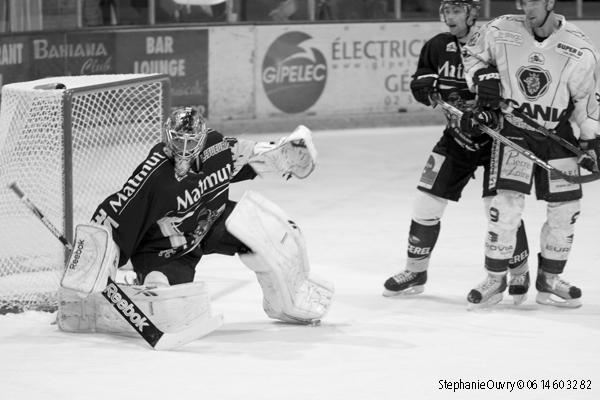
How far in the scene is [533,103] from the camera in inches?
183

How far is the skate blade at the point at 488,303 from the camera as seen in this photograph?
4.72 meters

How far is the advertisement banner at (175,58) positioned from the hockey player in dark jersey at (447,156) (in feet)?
13.5

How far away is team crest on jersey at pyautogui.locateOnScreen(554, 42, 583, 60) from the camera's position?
15.0ft

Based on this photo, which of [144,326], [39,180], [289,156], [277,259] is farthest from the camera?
[39,180]

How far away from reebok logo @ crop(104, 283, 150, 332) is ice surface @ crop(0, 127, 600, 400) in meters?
0.08

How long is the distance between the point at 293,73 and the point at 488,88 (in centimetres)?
473

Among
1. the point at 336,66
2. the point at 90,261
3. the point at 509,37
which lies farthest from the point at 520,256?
the point at 336,66

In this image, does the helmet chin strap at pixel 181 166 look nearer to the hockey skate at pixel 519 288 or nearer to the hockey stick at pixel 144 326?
the hockey stick at pixel 144 326

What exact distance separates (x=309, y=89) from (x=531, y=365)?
18.6 ft

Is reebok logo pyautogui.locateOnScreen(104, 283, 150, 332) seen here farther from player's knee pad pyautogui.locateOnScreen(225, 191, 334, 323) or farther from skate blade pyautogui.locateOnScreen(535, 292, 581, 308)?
skate blade pyautogui.locateOnScreen(535, 292, 581, 308)

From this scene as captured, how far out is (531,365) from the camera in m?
3.93

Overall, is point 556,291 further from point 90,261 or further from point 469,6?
point 90,261

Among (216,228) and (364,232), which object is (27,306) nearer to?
(216,228)

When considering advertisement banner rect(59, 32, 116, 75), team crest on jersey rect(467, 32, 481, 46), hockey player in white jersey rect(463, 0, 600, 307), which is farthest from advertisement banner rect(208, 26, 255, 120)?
hockey player in white jersey rect(463, 0, 600, 307)
